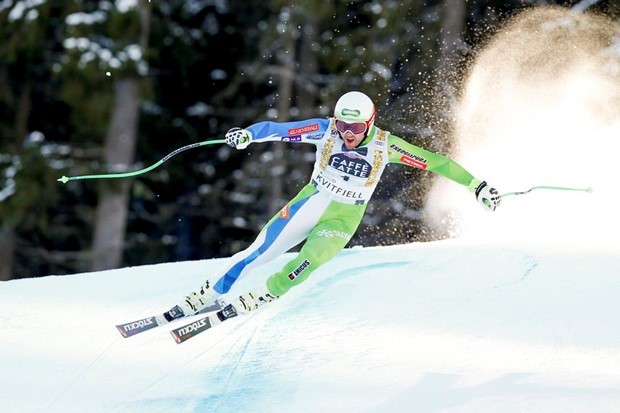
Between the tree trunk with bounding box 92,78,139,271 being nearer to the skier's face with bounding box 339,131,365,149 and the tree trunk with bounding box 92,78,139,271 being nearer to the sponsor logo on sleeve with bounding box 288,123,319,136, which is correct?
the sponsor logo on sleeve with bounding box 288,123,319,136

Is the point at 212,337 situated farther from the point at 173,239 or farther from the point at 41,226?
the point at 173,239

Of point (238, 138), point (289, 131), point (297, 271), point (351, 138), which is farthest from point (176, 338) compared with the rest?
point (351, 138)

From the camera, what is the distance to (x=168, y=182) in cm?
2031

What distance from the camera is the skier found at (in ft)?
22.5

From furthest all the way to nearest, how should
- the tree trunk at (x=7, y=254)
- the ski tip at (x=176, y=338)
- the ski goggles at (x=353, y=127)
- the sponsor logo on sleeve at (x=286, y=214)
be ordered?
the tree trunk at (x=7, y=254) → the sponsor logo on sleeve at (x=286, y=214) → the ski goggles at (x=353, y=127) → the ski tip at (x=176, y=338)

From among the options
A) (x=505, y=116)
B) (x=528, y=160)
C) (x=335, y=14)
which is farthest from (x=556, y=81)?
(x=335, y=14)

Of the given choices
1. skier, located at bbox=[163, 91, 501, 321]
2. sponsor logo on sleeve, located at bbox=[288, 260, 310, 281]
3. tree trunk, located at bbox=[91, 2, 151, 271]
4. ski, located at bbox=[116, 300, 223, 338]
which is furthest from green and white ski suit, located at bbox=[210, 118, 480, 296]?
tree trunk, located at bbox=[91, 2, 151, 271]

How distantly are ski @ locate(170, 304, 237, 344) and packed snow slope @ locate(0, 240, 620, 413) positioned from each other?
0.16 m

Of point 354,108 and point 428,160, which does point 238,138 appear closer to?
point 354,108

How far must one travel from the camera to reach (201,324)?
6.55 m

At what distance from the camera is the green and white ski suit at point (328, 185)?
22.7ft

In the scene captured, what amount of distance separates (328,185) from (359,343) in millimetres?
1113

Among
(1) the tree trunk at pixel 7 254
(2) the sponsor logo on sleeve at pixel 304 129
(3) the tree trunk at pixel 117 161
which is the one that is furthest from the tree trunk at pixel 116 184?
(2) the sponsor logo on sleeve at pixel 304 129

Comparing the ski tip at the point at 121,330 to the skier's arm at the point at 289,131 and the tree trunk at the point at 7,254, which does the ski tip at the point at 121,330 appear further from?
the tree trunk at the point at 7,254
